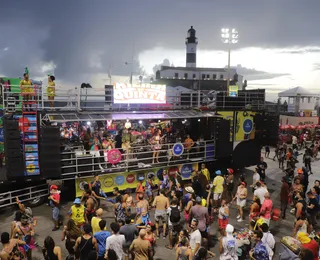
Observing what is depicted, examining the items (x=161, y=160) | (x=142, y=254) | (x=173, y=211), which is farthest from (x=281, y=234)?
(x=161, y=160)

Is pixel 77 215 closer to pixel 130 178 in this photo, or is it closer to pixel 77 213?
pixel 77 213

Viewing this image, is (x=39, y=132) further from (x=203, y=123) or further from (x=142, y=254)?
(x=203, y=123)

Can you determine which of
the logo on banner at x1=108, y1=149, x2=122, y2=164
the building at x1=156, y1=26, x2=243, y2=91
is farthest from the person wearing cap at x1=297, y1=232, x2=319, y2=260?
the building at x1=156, y1=26, x2=243, y2=91

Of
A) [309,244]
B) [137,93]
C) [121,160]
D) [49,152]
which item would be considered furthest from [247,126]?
[49,152]

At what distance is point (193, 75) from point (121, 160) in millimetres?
91990

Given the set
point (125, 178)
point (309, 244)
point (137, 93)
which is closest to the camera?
point (309, 244)

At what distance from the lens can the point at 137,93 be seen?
15.2 m

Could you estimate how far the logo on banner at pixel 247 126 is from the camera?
1798 cm

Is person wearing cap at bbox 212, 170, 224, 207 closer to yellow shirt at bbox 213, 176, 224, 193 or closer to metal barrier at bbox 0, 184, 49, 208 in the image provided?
yellow shirt at bbox 213, 176, 224, 193

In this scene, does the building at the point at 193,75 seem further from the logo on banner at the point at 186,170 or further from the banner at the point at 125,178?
the banner at the point at 125,178

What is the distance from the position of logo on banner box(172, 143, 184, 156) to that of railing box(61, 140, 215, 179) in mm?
204

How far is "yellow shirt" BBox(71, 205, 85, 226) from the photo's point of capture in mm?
8609

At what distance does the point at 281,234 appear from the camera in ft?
34.6

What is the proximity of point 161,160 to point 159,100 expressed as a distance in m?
3.50
